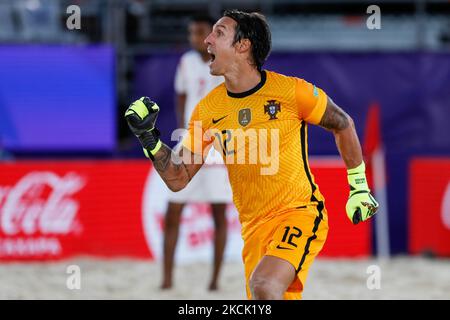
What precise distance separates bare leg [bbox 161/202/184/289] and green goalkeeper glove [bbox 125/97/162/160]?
9.45ft

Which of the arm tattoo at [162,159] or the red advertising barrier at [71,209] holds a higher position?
the arm tattoo at [162,159]

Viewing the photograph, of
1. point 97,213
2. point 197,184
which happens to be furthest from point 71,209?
point 197,184

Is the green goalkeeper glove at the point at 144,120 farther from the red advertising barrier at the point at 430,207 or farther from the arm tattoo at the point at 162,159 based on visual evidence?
the red advertising barrier at the point at 430,207

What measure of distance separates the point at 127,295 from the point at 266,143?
2.98 metres

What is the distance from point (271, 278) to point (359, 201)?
0.72 meters

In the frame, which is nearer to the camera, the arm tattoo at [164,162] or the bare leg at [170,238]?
the arm tattoo at [164,162]

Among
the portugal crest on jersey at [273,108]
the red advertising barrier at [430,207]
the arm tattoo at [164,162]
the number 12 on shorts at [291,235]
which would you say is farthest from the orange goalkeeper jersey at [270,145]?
the red advertising barrier at [430,207]

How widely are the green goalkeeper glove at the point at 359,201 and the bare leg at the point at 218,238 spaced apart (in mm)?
2836

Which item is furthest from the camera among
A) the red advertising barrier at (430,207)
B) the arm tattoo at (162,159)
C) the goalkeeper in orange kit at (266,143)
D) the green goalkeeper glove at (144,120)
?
the red advertising barrier at (430,207)

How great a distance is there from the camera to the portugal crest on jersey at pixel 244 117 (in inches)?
178

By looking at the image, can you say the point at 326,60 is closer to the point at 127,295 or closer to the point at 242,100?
the point at 127,295

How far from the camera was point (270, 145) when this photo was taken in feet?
14.9
